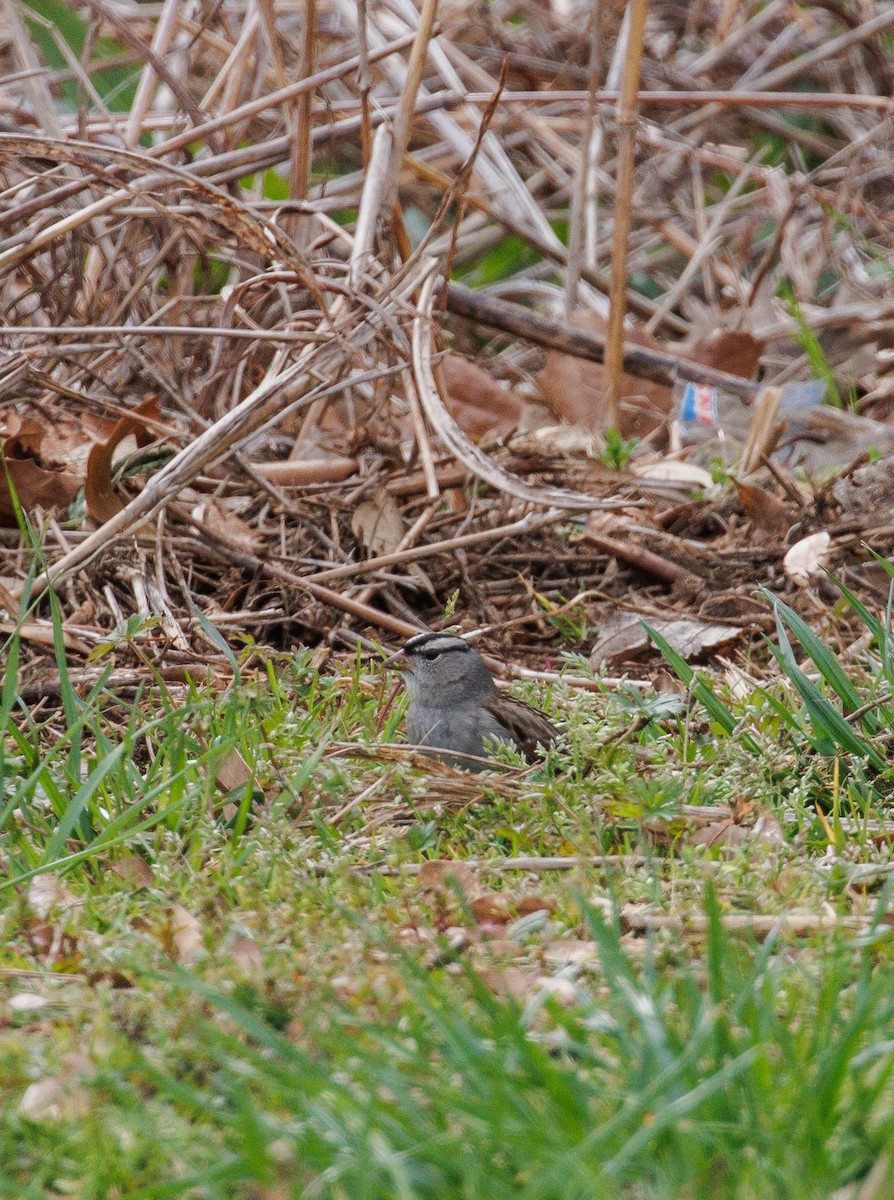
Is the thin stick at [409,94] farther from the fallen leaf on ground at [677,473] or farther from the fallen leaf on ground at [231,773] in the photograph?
the fallen leaf on ground at [231,773]

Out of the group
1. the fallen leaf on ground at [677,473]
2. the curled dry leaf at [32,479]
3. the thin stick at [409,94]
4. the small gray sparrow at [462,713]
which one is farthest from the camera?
the fallen leaf on ground at [677,473]

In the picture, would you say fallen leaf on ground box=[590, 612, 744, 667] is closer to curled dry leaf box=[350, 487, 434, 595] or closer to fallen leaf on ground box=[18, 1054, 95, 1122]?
curled dry leaf box=[350, 487, 434, 595]

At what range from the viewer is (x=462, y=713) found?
384cm

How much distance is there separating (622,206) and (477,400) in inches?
45.6

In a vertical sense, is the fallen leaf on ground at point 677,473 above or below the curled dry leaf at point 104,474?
below

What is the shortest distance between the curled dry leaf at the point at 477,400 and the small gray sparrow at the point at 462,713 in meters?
2.56

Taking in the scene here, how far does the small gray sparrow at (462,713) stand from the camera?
3789 millimetres

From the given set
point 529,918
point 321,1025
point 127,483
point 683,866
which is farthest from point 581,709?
point 127,483

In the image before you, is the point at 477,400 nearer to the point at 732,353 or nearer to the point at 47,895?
the point at 732,353

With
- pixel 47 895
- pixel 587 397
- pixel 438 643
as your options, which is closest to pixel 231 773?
pixel 47 895

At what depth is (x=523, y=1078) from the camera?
79.2 inches

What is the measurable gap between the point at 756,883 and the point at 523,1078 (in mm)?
988

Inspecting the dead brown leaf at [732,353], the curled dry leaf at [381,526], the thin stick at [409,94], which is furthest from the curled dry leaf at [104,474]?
the dead brown leaf at [732,353]

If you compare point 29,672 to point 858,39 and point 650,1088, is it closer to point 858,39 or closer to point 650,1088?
point 650,1088
